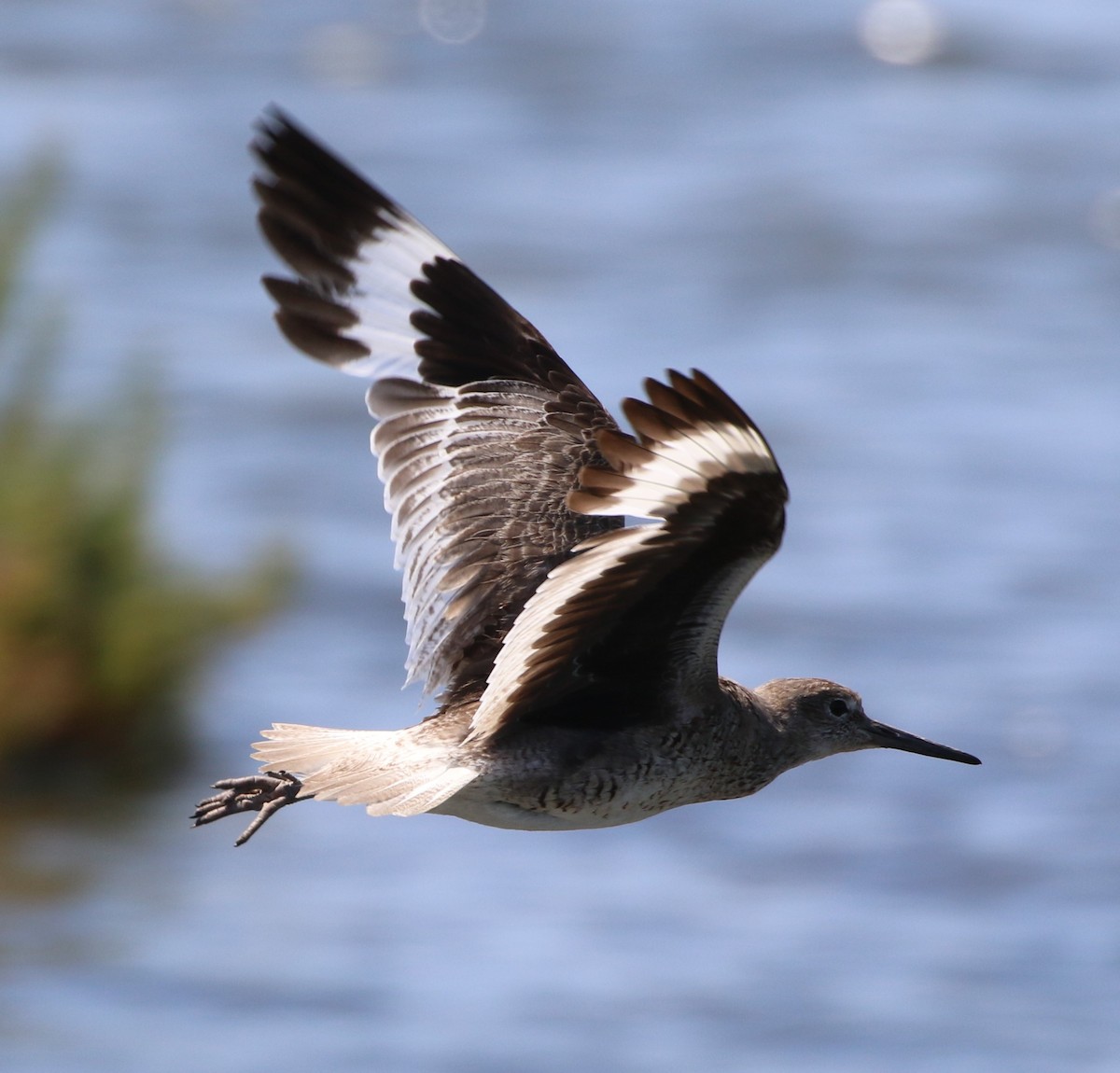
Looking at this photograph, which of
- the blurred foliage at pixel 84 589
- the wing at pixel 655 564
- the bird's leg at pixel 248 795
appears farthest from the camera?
the blurred foliage at pixel 84 589

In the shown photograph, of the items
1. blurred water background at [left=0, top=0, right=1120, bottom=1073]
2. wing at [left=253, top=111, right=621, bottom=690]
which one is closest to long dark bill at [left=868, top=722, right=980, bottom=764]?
wing at [left=253, top=111, right=621, bottom=690]

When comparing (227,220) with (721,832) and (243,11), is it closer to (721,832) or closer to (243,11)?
(243,11)

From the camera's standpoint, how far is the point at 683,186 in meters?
25.8

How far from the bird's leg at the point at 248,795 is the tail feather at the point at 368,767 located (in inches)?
5.3

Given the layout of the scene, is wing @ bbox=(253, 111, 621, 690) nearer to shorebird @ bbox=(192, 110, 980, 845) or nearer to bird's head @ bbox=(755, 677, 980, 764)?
shorebird @ bbox=(192, 110, 980, 845)

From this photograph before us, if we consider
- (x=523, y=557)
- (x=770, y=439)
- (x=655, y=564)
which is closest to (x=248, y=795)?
(x=523, y=557)

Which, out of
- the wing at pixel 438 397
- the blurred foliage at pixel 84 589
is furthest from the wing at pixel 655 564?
the blurred foliage at pixel 84 589

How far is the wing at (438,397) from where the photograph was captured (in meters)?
6.44

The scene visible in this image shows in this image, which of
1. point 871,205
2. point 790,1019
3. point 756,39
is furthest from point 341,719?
point 756,39

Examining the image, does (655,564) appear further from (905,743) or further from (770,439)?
(770,439)

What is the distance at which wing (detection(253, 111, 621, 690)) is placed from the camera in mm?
6438

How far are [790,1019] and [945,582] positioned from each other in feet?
17.4

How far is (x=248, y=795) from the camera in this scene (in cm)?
652

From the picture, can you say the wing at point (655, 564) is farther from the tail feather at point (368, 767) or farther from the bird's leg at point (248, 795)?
the bird's leg at point (248, 795)
